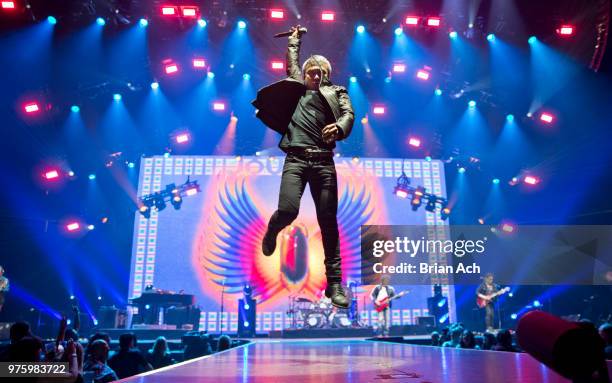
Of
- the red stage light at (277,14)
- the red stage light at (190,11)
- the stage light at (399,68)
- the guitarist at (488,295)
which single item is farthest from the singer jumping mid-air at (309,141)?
the guitarist at (488,295)

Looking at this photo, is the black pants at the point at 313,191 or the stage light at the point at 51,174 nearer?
the black pants at the point at 313,191

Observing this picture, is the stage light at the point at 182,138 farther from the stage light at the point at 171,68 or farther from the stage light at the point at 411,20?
the stage light at the point at 411,20

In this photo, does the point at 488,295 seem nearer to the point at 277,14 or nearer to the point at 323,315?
the point at 323,315

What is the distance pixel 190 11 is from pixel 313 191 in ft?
25.7

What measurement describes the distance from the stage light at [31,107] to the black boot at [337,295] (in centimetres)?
977

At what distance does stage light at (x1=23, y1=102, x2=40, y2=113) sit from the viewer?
32.0 feet

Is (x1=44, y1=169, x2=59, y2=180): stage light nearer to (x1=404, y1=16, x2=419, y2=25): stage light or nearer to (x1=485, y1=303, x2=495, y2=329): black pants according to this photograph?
(x1=404, y1=16, x2=419, y2=25): stage light

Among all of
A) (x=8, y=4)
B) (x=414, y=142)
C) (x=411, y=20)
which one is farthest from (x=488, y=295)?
(x=8, y=4)

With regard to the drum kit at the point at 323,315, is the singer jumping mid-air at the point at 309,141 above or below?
above

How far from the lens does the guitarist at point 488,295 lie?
1030cm

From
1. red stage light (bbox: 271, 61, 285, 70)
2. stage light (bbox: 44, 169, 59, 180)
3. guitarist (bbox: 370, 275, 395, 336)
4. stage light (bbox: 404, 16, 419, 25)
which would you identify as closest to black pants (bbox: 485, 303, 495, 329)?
guitarist (bbox: 370, 275, 395, 336)

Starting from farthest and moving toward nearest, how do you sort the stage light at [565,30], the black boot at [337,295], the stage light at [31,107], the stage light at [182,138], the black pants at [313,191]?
the stage light at [182,138], the stage light at [31,107], the stage light at [565,30], the black boot at [337,295], the black pants at [313,191]

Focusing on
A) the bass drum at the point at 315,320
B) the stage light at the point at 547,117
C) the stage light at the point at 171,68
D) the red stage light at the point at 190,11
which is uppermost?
the red stage light at the point at 190,11

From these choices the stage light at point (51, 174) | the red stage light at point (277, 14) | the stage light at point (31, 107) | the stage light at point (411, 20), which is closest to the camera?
the red stage light at point (277, 14)
